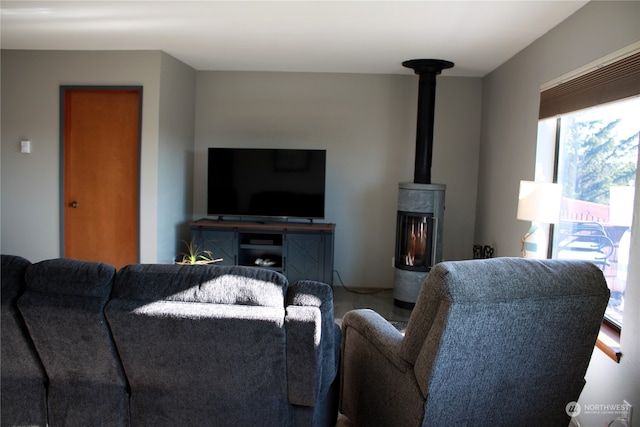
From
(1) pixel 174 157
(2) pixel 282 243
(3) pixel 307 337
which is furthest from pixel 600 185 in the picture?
(1) pixel 174 157

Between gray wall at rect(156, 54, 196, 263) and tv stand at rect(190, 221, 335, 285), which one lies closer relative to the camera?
gray wall at rect(156, 54, 196, 263)

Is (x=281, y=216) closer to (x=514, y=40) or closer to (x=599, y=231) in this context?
(x=514, y=40)

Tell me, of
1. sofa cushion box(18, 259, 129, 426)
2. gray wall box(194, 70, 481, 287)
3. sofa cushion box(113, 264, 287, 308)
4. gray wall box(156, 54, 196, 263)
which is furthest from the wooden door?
sofa cushion box(113, 264, 287, 308)

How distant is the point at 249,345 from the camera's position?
5.82ft

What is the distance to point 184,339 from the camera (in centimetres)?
179

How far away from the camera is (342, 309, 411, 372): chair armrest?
2.03m

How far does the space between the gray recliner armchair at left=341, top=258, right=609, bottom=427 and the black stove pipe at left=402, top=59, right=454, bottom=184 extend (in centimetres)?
320

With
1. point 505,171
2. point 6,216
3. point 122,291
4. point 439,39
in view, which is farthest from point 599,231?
point 6,216

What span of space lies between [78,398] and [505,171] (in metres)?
3.90

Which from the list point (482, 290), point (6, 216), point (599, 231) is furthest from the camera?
point (6, 216)

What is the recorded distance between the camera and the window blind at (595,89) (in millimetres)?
2607

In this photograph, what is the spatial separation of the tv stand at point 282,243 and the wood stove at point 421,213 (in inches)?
29.7

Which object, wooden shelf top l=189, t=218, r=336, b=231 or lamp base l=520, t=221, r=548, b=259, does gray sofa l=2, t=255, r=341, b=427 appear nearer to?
lamp base l=520, t=221, r=548, b=259

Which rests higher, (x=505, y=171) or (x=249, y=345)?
(x=505, y=171)
